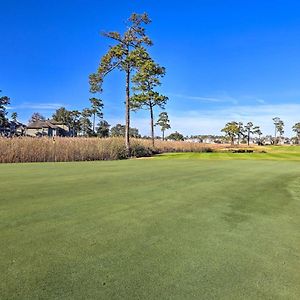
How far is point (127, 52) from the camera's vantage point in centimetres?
2002

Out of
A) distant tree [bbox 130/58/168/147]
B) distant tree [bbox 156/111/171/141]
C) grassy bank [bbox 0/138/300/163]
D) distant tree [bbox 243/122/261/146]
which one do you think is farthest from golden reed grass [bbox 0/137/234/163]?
distant tree [bbox 243/122/261/146]

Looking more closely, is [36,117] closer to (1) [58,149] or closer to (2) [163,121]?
(2) [163,121]

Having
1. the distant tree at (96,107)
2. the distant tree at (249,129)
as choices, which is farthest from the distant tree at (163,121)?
the distant tree at (249,129)

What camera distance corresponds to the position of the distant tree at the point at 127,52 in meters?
19.7

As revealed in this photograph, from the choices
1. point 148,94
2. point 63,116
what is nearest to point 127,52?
point 148,94

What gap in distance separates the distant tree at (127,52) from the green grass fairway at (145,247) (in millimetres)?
15652

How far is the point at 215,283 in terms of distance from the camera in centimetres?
200

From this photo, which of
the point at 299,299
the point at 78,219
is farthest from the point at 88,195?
the point at 299,299

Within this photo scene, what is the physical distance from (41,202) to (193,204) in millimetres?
2020

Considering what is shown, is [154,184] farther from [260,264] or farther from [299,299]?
[299,299]

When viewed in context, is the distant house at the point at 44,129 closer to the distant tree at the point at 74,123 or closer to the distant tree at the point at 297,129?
the distant tree at the point at 74,123

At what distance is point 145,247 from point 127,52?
61.9 feet

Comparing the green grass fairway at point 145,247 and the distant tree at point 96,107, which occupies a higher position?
the distant tree at point 96,107

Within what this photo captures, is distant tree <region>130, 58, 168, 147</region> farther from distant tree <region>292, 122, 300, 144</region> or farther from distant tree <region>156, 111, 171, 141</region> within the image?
distant tree <region>292, 122, 300, 144</region>
